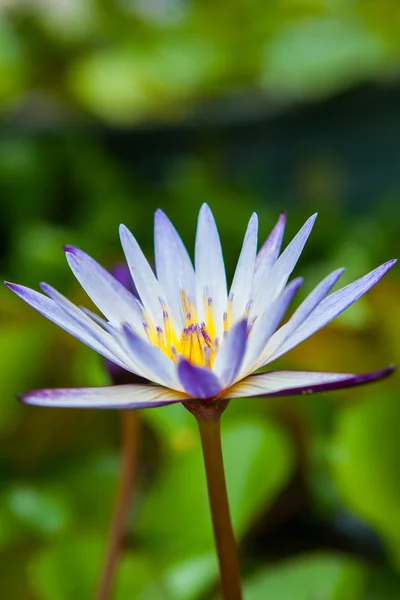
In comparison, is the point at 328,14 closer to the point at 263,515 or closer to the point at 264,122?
the point at 264,122

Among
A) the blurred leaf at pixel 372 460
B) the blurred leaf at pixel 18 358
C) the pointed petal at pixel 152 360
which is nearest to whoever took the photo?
the pointed petal at pixel 152 360

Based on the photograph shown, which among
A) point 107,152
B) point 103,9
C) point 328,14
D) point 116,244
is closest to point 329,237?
point 116,244

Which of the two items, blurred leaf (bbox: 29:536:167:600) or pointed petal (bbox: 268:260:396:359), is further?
blurred leaf (bbox: 29:536:167:600)

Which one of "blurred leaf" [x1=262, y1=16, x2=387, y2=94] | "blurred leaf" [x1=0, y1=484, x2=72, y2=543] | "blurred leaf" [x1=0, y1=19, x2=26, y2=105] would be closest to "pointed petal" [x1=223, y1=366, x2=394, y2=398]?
"blurred leaf" [x1=0, y1=484, x2=72, y2=543]

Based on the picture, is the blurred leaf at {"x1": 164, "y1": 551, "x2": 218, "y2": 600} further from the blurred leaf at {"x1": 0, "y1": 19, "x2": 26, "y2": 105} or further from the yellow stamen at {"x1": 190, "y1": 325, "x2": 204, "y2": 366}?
Answer: the blurred leaf at {"x1": 0, "y1": 19, "x2": 26, "y2": 105}

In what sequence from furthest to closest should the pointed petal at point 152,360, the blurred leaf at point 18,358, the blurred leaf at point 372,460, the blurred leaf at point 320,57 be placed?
the blurred leaf at point 320,57
the blurred leaf at point 18,358
the blurred leaf at point 372,460
the pointed petal at point 152,360

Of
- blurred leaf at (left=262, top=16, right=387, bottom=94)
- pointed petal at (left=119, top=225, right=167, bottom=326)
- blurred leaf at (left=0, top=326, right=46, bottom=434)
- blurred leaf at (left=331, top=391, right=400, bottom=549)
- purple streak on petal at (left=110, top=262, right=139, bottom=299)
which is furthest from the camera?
blurred leaf at (left=262, top=16, right=387, bottom=94)

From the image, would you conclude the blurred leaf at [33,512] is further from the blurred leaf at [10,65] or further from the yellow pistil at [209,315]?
the blurred leaf at [10,65]

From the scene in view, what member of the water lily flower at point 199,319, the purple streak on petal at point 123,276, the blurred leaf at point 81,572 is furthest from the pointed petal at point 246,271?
the blurred leaf at point 81,572

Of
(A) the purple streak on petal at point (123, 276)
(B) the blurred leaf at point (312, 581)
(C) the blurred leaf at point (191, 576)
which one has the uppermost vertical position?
(A) the purple streak on petal at point (123, 276)
